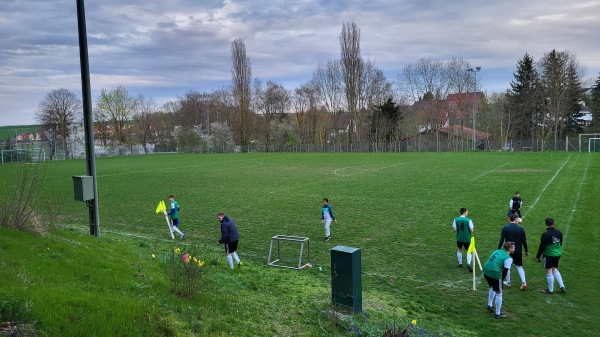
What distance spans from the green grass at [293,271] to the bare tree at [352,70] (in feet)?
193

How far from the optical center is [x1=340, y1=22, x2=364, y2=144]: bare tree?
276 feet

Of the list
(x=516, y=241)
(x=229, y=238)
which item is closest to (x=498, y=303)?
(x=516, y=241)

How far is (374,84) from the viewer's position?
87.4 meters

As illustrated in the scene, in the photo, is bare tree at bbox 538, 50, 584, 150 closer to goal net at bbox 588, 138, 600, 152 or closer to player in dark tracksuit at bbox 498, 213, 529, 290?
goal net at bbox 588, 138, 600, 152

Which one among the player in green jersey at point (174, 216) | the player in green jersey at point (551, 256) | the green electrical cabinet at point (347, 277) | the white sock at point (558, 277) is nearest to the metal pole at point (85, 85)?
the player in green jersey at point (174, 216)

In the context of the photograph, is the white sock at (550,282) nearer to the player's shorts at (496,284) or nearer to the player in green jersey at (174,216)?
the player's shorts at (496,284)

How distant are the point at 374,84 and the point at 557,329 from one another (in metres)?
82.6

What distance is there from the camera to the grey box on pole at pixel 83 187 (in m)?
11.5

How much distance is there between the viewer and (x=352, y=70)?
84.1m

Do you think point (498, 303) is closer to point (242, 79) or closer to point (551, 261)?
point (551, 261)

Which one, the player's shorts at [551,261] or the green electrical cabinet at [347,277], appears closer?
the green electrical cabinet at [347,277]

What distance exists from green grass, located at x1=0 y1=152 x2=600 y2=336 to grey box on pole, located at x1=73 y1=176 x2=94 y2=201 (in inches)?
28.6

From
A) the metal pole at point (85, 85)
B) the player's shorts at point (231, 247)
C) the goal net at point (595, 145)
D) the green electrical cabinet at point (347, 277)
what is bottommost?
the player's shorts at point (231, 247)

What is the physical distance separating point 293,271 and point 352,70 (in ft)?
251
